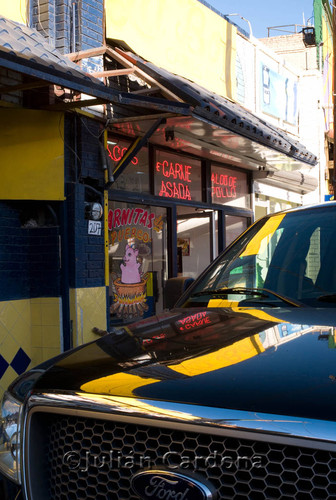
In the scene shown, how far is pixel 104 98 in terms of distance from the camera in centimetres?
600

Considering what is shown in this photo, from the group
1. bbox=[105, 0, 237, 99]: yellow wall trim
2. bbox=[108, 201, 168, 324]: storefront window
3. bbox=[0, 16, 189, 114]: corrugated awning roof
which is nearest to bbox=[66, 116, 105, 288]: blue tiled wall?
bbox=[108, 201, 168, 324]: storefront window

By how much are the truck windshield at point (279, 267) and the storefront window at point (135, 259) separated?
459 centimetres

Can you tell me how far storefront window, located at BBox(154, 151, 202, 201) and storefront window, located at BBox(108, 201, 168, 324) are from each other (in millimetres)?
387

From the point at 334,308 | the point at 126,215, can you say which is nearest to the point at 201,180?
the point at 126,215

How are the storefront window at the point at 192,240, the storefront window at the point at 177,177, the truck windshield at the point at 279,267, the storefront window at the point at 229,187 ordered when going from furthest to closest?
the storefront window at the point at 229,187 → the storefront window at the point at 192,240 → the storefront window at the point at 177,177 → the truck windshield at the point at 279,267

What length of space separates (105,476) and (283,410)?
0.61 metres

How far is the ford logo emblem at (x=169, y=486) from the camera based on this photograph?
1608 millimetres

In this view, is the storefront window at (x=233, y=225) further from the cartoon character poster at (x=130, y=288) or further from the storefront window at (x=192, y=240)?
the cartoon character poster at (x=130, y=288)

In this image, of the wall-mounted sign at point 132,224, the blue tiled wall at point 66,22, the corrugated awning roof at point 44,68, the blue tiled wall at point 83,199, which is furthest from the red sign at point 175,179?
the corrugated awning roof at point 44,68

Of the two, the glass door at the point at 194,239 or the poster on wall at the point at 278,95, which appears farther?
the poster on wall at the point at 278,95

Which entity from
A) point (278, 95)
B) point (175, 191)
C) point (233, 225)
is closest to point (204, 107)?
point (175, 191)

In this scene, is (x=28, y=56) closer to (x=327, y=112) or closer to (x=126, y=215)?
(x=126, y=215)

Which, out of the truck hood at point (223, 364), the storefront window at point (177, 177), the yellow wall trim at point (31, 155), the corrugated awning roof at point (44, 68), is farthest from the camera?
the storefront window at point (177, 177)

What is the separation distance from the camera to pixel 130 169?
27.6 feet
